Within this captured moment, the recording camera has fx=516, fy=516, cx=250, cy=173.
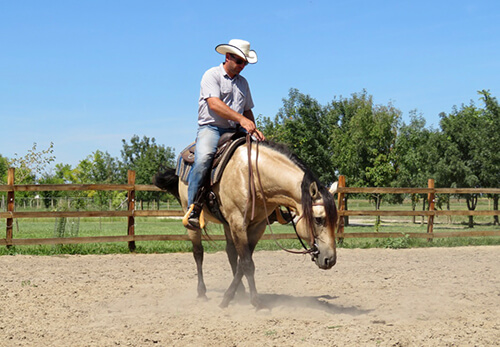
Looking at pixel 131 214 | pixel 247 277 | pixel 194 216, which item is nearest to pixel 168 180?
pixel 194 216

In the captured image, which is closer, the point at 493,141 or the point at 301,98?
the point at 493,141

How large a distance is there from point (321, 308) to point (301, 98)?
33.0 meters

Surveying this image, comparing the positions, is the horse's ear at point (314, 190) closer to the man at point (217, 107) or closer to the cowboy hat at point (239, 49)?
the man at point (217, 107)

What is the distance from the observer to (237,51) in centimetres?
548

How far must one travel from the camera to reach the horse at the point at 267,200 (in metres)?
4.71

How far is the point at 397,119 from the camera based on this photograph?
1671 inches

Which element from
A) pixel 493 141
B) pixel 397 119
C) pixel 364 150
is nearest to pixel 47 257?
pixel 364 150

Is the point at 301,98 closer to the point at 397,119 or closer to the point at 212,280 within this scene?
the point at 397,119

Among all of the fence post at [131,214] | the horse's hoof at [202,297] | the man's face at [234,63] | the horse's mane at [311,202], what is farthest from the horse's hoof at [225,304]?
the fence post at [131,214]

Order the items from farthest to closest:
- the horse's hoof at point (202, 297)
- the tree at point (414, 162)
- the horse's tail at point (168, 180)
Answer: the tree at point (414, 162), the horse's tail at point (168, 180), the horse's hoof at point (202, 297)

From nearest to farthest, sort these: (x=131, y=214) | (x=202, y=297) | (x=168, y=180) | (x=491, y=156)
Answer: (x=202, y=297) < (x=168, y=180) < (x=131, y=214) < (x=491, y=156)

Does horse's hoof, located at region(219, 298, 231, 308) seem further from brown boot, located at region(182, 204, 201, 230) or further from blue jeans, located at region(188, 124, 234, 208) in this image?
blue jeans, located at region(188, 124, 234, 208)

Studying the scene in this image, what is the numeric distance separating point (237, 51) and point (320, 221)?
6.73ft

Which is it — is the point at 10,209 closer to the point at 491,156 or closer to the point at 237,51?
the point at 237,51
